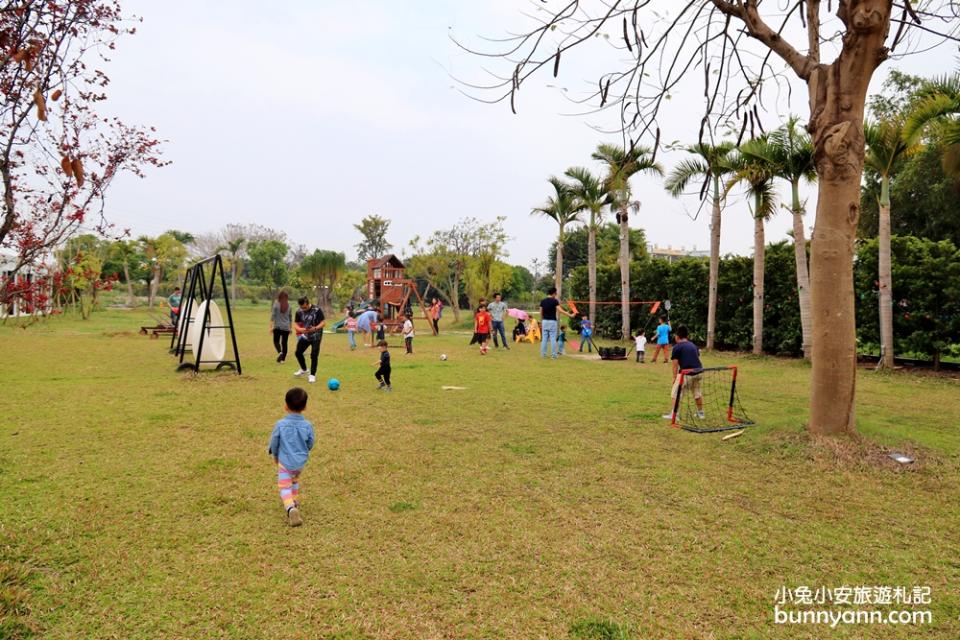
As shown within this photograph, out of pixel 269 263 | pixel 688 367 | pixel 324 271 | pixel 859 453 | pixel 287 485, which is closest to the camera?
pixel 287 485

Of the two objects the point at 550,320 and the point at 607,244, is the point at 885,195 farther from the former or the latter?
the point at 607,244

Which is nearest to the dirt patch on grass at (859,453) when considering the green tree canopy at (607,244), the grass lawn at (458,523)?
the grass lawn at (458,523)

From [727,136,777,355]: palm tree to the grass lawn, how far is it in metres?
8.76

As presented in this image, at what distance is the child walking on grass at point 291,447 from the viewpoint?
15.4 ft

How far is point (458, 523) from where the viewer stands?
4.52 meters

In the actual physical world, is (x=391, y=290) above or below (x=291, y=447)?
above

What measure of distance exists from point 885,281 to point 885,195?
2025 mm

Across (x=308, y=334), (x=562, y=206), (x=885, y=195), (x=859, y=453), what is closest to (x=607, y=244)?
→ (x=562, y=206)

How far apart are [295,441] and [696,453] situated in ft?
14.7

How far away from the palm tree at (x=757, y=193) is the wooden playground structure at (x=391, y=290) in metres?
14.7

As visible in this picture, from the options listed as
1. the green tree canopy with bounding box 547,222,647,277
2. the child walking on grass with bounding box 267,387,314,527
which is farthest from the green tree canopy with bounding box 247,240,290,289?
the child walking on grass with bounding box 267,387,314,527

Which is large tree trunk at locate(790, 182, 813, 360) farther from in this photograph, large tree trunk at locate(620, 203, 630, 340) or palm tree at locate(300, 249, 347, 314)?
palm tree at locate(300, 249, 347, 314)

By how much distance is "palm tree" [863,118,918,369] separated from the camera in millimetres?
13289

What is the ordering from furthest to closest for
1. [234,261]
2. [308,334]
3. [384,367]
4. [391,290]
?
[234,261] < [391,290] < [308,334] < [384,367]
